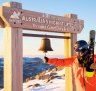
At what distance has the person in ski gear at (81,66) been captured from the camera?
180 inches

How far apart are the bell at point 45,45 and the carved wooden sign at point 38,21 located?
234 millimetres

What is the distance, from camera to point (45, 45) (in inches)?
235

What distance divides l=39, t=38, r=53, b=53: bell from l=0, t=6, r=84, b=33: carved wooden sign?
0.23 meters

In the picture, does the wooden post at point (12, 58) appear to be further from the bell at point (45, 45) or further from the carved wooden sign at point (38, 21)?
the bell at point (45, 45)

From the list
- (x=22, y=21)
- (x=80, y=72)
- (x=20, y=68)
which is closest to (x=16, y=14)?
(x=22, y=21)

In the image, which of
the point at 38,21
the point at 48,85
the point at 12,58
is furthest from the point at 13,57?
the point at 48,85

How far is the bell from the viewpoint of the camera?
592 cm

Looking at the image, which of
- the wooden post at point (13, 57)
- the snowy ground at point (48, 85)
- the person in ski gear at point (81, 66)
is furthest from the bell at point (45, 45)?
the snowy ground at point (48, 85)

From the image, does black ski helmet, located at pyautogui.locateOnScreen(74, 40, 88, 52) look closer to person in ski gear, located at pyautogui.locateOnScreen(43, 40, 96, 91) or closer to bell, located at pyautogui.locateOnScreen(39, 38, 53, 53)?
person in ski gear, located at pyautogui.locateOnScreen(43, 40, 96, 91)

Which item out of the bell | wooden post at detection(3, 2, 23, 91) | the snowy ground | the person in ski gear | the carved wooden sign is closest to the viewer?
the person in ski gear

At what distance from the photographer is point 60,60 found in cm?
579

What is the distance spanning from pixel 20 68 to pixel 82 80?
3.98 feet

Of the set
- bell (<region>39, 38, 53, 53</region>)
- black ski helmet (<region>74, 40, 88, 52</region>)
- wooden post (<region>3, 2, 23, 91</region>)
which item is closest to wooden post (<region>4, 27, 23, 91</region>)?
wooden post (<region>3, 2, 23, 91</region>)

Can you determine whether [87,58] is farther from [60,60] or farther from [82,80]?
[60,60]
